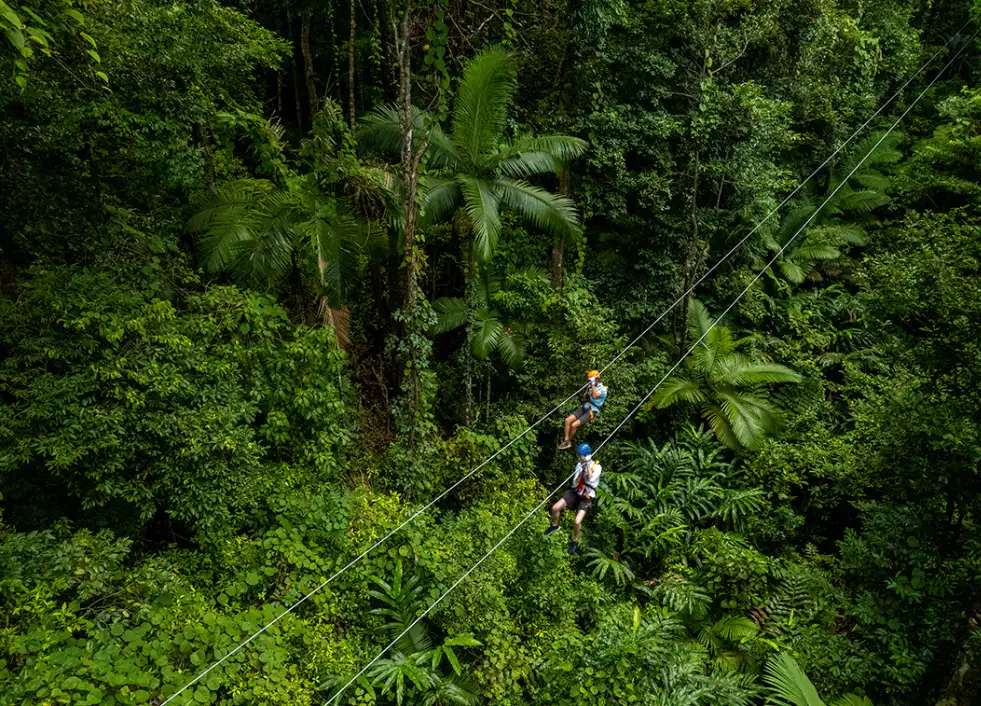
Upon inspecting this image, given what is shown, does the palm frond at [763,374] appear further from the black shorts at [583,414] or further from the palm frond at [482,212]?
the palm frond at [482,212]

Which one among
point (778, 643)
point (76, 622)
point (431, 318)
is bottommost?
point (778, 643)

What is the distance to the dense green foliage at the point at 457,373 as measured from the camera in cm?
546

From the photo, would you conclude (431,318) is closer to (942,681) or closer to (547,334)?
(547,334)

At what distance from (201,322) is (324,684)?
376 cm

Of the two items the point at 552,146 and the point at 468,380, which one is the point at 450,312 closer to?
the point at 468,380

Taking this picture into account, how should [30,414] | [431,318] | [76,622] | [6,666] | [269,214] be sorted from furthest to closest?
1. [431,318]
2. [269,214]
3. [30,414]
4. [76,622]
5. [6,666]

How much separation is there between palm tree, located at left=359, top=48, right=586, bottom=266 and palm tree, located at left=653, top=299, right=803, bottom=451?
3.52m

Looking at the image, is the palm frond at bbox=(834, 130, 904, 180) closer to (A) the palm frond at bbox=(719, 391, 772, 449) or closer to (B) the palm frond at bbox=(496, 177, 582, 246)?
(A) the palm frond at bbox=(719, 391, 772, 449)

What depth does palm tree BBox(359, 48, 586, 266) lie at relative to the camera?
7902mm

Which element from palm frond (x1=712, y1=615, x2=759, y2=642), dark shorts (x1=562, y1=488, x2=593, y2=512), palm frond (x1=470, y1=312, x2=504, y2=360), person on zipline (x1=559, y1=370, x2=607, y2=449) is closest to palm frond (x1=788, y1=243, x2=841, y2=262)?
palm frond (x1=470, y1=312, x2=504, y2=360)

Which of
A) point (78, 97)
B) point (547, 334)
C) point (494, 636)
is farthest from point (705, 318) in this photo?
point (78, 97)

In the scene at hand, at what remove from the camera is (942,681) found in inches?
291

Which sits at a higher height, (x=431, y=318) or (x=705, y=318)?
(x=431, y=318)

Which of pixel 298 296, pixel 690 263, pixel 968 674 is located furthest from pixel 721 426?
pixel 298 296
